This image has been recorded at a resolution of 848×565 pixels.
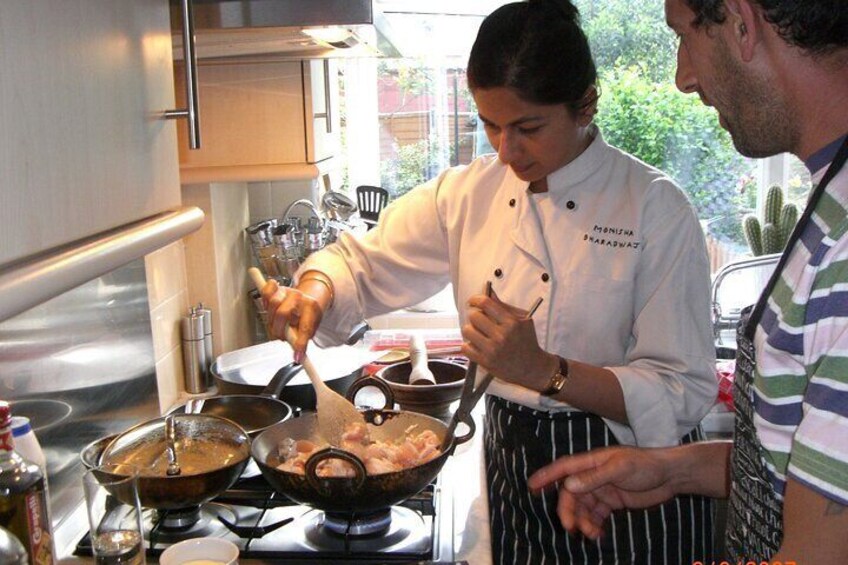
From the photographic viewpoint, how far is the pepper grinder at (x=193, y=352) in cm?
221

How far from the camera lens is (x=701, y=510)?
1585mm

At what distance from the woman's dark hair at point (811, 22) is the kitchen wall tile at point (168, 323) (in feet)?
5.11

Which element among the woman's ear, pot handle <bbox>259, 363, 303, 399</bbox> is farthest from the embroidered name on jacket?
pot handle <bbox>259, 363, 303, 399</bbox>

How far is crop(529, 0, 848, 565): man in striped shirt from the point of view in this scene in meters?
0.79

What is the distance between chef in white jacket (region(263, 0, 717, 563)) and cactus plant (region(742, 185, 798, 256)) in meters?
1.68

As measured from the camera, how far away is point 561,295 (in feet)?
5.09

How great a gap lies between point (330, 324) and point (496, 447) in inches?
15.8

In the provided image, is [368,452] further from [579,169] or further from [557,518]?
[579,169]

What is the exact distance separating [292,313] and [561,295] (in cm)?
48

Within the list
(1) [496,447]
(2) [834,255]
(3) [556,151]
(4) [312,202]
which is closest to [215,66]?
(4) [312,202]

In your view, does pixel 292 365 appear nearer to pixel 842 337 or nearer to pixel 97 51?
pixel 97 51

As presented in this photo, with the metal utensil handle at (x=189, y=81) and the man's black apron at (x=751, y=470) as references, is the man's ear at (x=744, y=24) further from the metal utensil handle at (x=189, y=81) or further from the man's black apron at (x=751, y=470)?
the metal utensil handle at (x=189, y=81)

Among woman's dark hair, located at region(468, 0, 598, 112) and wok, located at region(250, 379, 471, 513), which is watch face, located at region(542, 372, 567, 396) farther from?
woman's dark hair, located at region(468, 0, 598, 112)

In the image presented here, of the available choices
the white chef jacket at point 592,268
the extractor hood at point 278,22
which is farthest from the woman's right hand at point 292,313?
the extractor hood at point 278,22
